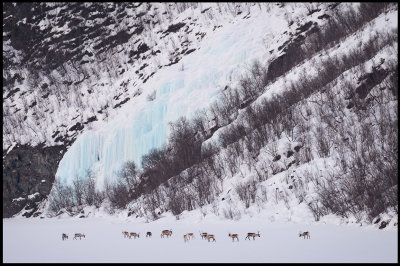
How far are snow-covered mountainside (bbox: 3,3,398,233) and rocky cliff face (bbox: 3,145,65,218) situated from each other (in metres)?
0.19

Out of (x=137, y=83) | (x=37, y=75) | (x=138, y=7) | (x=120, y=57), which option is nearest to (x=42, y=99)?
(x=37, y=75)

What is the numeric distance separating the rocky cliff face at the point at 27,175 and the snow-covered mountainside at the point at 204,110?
19cm

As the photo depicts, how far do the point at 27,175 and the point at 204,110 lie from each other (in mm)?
32699

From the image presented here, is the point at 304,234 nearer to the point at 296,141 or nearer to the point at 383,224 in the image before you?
the point at 383,224

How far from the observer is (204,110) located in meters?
41.5

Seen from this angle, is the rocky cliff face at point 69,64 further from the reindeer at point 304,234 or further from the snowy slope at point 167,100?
the reindeer at point 304,234

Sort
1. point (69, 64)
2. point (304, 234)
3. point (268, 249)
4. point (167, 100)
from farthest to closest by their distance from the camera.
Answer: point (69, 64) < point (167, 100) < point (304, 234) < point (268, 249)

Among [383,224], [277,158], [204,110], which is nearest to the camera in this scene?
[383,224]

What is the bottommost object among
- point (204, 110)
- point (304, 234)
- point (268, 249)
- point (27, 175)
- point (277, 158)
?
→ point (268, 249)

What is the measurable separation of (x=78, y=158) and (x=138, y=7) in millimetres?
47879

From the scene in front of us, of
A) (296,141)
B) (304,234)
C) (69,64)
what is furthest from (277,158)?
(69,64)

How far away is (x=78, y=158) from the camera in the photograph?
4856cm

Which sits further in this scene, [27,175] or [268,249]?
[27,175]

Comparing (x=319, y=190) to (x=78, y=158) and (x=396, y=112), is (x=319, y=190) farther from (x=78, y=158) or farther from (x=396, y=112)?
(x=78, y=158)
